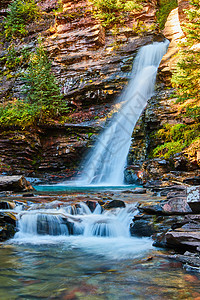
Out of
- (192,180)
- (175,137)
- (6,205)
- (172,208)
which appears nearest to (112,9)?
(175,137)

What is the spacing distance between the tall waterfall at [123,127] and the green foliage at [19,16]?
12025 millimetres

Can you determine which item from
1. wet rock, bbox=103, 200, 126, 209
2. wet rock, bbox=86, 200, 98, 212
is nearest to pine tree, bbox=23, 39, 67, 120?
wet rock, bbox=86, 200, 98, 212

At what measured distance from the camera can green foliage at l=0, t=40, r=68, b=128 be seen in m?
16.3

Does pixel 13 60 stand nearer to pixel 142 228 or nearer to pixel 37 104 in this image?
pixel 37 104

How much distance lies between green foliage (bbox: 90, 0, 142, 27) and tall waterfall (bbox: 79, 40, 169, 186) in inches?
154

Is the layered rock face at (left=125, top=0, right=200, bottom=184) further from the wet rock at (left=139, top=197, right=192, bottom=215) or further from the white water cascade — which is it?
the white water cascade

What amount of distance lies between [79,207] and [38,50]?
1718 centimetres

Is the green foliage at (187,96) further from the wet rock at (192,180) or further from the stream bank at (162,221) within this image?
the stream bank at (162,221)

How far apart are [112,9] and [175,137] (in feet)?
46.3

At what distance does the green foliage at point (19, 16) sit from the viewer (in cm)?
2328

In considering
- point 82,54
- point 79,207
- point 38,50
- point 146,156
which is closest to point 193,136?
point 146,156

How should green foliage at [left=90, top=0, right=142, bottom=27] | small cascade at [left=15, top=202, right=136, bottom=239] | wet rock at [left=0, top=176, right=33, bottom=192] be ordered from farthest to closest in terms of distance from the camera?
A: 1. green foliage at [left=90, top=0, right=142, bottom=27]
2. wet rock at [left=0, top=176, right=33, bottom=192]
3. small cascade at [left=15, top=202, right=136, bottom=239]

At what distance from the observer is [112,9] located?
20625 millimetres

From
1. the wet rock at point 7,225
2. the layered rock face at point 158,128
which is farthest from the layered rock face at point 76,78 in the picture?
the wet rock at point 7,225
